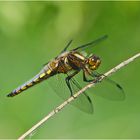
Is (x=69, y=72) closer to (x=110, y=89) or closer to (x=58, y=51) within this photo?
(x=110, y=89)

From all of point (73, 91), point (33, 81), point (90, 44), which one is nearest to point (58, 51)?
point (90, 44)

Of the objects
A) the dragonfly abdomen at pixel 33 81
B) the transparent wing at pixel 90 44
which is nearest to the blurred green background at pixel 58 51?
the transparent wing at pixel 90 44

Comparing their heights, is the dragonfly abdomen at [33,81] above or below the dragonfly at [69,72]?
above

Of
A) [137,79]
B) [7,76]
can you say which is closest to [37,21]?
[7,76]

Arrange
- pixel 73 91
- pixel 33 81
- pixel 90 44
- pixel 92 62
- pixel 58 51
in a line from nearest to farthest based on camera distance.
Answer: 1. pixel 73 91
2. pixel 92 62
3. pixel 33 81
4. pixel 90 44
5. pixel 58 51

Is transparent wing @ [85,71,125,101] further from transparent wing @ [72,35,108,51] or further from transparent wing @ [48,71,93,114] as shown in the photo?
transparent wing @ [72,35,108,51]

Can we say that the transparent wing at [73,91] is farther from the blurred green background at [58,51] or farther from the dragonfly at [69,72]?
the blurred green background at [58,51]

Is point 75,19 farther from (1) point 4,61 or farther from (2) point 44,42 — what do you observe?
(1) point 4,61
